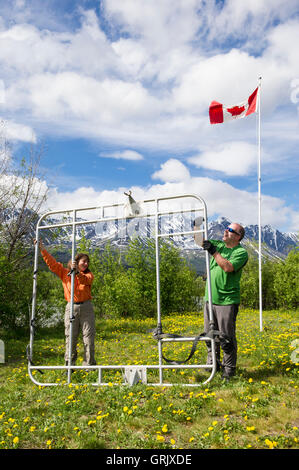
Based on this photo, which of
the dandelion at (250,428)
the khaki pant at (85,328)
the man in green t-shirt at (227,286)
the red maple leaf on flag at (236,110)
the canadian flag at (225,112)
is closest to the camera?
the dandelion at (250,428)

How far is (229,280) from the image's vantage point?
6.19 m

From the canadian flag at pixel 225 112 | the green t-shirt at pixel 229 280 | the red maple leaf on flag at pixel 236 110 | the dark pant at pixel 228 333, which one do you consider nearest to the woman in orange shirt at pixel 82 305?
the green t-shirt at pixel 229 280

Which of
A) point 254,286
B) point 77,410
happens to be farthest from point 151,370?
point 254,286

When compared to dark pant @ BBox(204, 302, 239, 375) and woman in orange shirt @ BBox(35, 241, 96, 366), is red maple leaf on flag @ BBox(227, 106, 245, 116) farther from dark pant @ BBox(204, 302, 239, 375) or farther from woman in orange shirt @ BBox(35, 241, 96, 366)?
dark pant @ BBox(204, 302, 239, 375)

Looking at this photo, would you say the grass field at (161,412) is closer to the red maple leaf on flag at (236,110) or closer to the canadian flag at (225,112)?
the canadian flag at (225,112)

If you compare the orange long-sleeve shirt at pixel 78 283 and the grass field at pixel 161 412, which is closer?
the grass field at pixel 161 412

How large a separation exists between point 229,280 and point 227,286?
110 mm

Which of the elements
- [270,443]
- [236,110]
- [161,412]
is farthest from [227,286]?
[236,110]

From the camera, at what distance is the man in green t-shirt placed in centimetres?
596

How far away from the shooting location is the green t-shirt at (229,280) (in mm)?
6027

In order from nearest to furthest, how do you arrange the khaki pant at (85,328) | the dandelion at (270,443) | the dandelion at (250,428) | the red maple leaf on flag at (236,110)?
the dandelion at (270,443) < the dandelion at (250,428) < the khaki pant at (85,328) < the red maple leaf on flag at (236,110)

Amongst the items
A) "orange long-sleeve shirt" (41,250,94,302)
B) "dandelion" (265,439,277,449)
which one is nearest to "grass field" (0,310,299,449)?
"dandelion" (265,439,277,449)

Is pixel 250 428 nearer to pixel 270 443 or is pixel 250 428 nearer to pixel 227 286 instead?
pixel 270 443
